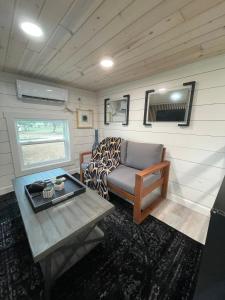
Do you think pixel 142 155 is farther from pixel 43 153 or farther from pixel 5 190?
pixel 5 190

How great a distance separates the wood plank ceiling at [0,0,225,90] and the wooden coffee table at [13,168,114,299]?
5.02 ft

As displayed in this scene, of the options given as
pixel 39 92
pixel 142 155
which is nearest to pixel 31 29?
pixel 39 92

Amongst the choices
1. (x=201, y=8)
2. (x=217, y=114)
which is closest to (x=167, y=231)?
(x=217, y=114)

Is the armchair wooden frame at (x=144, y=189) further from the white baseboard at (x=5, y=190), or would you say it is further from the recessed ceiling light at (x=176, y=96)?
the white baseboard at (x=5, y=190)

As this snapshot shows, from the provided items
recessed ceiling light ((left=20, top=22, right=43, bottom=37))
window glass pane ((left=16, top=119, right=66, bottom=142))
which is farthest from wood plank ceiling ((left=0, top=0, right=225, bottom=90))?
window glass pane ((left=16, top=119, right=66, bottom=142))

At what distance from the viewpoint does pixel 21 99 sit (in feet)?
7.29

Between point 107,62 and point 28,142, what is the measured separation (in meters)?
1.94

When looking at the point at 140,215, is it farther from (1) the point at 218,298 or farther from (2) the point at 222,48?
(2) the point at 222,48

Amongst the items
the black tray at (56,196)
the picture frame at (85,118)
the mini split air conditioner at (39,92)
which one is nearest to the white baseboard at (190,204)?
the black tray at (56,196)

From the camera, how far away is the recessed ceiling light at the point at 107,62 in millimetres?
1620

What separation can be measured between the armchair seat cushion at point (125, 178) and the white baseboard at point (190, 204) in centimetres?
49

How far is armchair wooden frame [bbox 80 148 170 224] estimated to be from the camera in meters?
1.57

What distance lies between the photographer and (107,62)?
5.58ft

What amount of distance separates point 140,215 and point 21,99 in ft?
8.44
